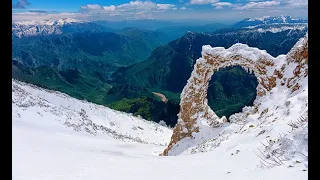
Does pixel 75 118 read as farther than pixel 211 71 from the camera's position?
Yes

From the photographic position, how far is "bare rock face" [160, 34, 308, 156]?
928 inches

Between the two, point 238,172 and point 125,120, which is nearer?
point 238,172

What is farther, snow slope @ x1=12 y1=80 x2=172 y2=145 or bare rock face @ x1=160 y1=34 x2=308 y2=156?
snow slope @ x1=12 y1=80 x2=172 y2=145

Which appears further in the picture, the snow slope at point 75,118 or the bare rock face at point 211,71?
the snow slope at point 75,118

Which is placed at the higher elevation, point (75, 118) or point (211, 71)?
point (211, 71)

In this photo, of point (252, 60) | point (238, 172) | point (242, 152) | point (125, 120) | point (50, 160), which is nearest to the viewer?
point (238, 172)

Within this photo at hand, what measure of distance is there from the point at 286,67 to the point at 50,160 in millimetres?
18913

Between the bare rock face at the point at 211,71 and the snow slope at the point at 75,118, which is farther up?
the bare rock face at the point at 211,71

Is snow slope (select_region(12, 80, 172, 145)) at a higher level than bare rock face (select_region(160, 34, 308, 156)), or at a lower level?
lower

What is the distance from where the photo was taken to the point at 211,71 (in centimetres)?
2597

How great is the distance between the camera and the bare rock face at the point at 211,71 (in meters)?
23.6

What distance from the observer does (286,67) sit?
22.6 metres
